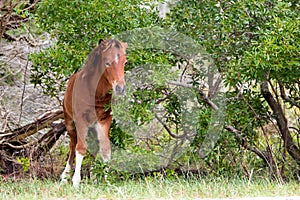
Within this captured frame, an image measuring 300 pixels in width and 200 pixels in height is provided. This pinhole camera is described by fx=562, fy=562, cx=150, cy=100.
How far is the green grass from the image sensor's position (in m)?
6.30

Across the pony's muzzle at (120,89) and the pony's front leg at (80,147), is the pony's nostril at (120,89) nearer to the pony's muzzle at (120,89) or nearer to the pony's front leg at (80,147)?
the pony's muzzle at (120,89)

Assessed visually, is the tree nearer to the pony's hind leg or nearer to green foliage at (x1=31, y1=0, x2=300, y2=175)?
green foliage at (x1=31, y1=0, x2=300, y2=175)

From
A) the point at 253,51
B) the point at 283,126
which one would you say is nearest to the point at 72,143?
the point at 283,126

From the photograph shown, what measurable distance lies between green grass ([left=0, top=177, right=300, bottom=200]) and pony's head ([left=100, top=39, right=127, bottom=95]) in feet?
4.13

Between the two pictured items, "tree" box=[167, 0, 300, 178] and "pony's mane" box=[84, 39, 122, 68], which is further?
"pony's mane" box=[84, 39, 122, 68]

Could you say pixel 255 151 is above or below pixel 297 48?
below

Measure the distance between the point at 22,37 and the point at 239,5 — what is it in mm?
4761

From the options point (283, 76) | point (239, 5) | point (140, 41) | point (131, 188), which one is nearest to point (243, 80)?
point (283, 76)

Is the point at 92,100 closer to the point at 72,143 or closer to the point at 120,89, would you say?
the point at 120,89

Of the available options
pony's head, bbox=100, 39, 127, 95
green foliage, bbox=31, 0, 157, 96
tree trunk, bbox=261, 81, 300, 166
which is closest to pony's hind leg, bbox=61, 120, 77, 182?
green foliage, bbox=31, 0, 157, 96

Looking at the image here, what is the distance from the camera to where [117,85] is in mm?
7105

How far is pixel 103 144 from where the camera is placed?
7.93m

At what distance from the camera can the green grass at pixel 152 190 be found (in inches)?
248

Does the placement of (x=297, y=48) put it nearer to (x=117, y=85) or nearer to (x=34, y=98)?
(x=117, y=85)
